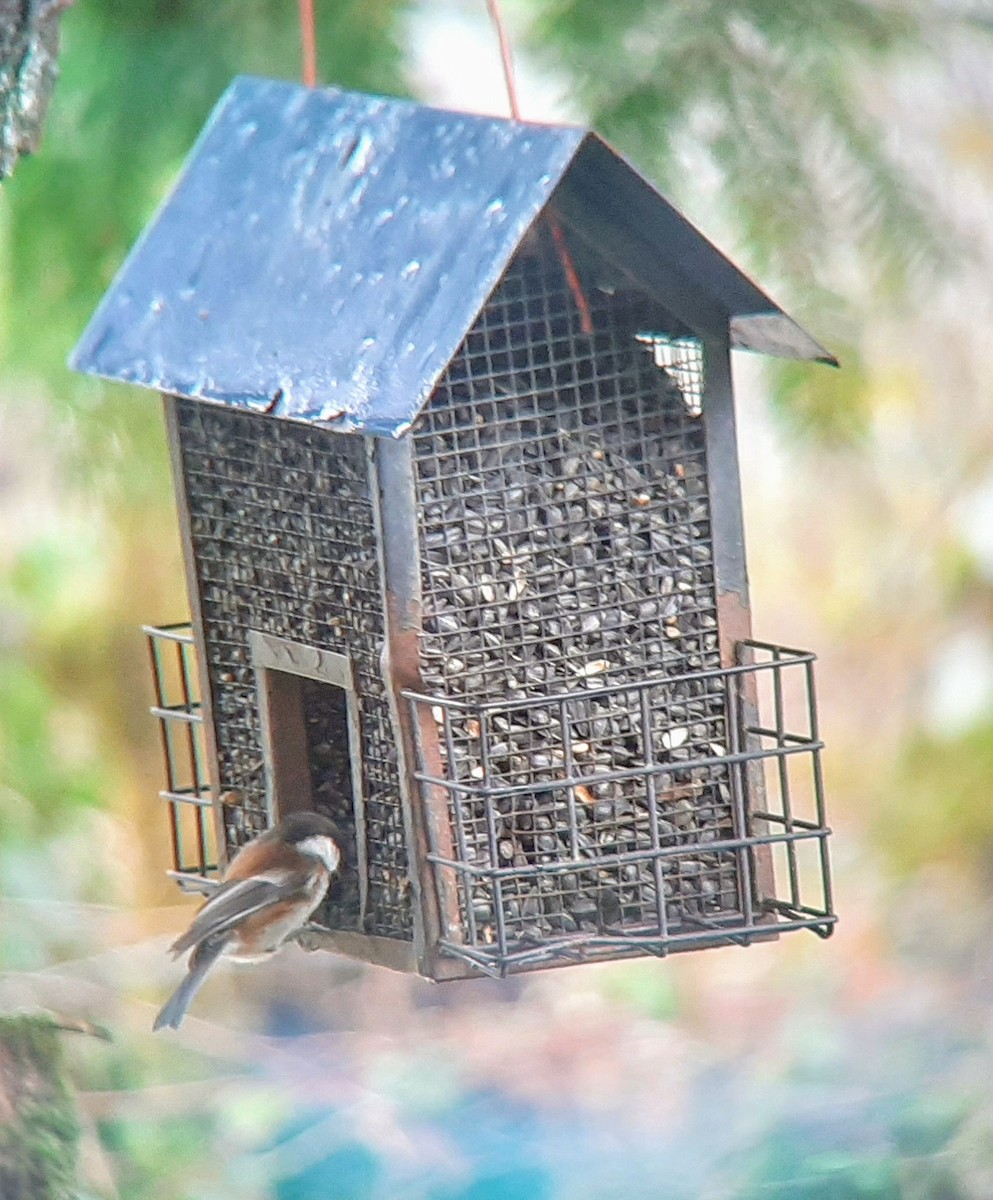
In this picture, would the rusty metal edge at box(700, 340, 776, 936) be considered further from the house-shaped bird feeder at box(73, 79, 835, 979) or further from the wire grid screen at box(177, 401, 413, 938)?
the wire grid screen at box(177, 401, 413, 938)

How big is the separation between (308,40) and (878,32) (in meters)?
1.11

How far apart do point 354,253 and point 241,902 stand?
78 cm

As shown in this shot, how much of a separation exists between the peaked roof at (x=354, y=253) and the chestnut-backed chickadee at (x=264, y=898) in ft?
1.80

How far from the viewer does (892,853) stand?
6680 mm

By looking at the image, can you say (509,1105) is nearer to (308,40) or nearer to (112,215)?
(112,215)

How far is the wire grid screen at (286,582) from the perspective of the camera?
2088 millimetres

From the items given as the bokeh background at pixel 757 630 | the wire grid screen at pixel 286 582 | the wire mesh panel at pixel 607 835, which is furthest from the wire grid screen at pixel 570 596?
the bokeh background at pixel 757 630

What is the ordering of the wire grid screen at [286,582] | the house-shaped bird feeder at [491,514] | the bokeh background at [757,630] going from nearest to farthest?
1. the house-shaped bird feeder at [491,514]
2. the wire grid screen at [286,582]
3. the bokeh background at [757,630]

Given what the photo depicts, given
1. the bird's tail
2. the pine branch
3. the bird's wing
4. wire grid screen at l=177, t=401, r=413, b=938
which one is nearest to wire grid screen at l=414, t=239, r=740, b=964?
wire grid screen at l=177, t=401, r=413, b=938

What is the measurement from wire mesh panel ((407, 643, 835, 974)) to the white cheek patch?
165 millimetres

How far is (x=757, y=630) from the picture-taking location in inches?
265

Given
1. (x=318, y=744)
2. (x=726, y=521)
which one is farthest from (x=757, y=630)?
(x=726, y=521)

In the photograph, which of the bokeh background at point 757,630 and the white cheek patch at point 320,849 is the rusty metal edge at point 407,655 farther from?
the bokeh background at point 757,630

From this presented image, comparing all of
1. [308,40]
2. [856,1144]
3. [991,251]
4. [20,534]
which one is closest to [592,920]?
[308,40]
